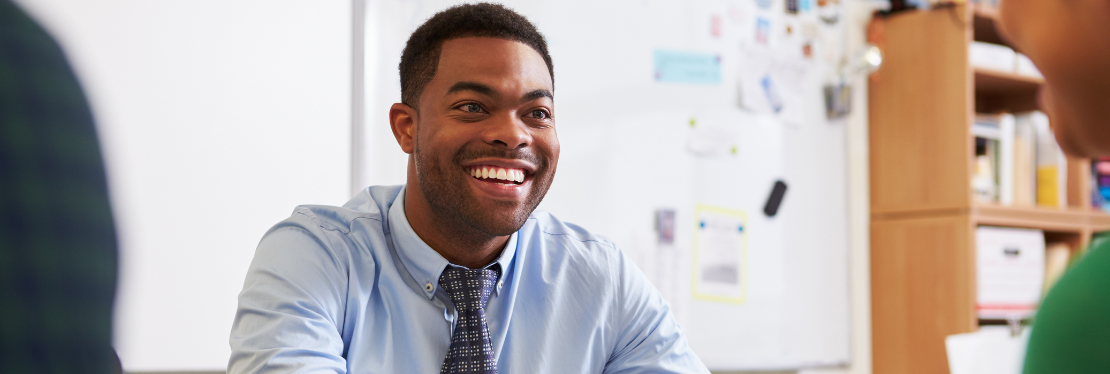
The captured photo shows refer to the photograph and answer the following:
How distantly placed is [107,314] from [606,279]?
3.33 feet

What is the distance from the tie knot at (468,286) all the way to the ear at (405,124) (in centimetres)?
21

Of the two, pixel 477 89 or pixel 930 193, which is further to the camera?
pixel 930 193

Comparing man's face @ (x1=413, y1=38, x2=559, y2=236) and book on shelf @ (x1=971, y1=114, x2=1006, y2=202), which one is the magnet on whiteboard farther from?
man's face @ (x1=413, y1=38, x2=559, y2=236)

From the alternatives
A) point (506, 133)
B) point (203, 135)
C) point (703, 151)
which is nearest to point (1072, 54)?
point (506, 133)

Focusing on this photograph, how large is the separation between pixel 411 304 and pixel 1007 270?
1.97 meters

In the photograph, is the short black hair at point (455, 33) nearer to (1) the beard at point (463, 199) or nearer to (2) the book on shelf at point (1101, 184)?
(1) the beard at point (463, 199)

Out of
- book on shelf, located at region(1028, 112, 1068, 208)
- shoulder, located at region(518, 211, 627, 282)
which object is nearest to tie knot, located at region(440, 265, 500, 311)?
shoulder, located at region(518, 211, 627, 282)

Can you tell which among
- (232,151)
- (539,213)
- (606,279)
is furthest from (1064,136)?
(232,151)

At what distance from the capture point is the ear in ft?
3.85

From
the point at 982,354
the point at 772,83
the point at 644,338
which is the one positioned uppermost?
the point at 772,83

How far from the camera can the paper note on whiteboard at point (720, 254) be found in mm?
2170

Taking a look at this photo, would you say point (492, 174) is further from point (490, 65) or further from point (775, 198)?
point (775, 198)

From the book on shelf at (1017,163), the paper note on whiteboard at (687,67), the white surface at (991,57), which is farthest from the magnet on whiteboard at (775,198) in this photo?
the white surface at (991,57)

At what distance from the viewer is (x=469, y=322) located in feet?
3.36
